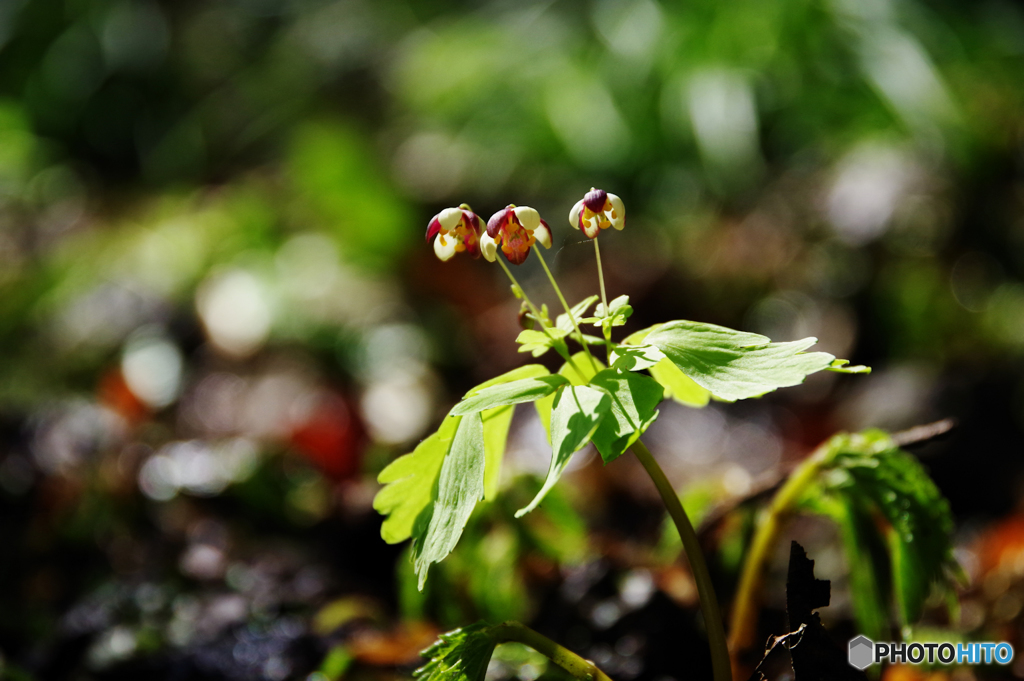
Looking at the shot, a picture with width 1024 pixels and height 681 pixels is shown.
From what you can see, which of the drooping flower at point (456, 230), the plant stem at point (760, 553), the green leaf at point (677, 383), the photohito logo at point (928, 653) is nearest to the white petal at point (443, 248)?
the drooping flower at point (456, 230)

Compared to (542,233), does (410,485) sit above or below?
below

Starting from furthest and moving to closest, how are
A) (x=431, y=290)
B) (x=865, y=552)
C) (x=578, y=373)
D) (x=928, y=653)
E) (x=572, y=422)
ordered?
(x=431, y=290), (x=928, y=653), (x=865, y=552), (x=578, y=373), (x=572, y=422)

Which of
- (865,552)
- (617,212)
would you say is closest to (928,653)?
(865,552)

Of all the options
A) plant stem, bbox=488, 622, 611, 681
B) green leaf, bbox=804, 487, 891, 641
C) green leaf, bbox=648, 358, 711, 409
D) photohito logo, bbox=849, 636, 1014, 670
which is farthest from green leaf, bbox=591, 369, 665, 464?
photohito logo, bbox=849, 636, 1014, 670

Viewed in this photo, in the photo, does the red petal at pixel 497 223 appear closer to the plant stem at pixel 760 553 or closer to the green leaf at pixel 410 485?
the green leaf at pixel 410 485

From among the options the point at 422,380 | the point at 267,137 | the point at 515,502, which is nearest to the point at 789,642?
the point at 515,502

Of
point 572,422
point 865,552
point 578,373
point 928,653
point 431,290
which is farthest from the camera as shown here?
point 431,290

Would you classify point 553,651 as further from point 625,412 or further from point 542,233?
point 542,233

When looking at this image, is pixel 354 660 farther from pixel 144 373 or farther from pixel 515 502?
pixel 144 373
